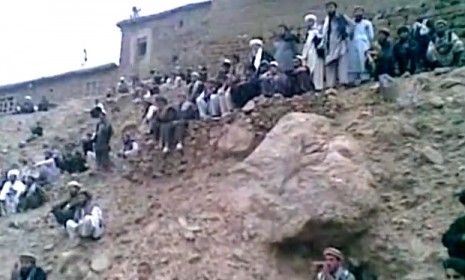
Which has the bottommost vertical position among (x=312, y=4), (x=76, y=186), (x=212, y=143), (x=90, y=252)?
(x=90, y=252)

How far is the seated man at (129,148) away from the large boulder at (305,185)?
2.17 meters

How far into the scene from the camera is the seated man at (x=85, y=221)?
39.3 feet

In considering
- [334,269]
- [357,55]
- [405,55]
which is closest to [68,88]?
[357,55]

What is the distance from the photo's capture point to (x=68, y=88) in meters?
26.1

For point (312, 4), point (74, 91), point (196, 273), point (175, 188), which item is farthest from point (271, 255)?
point (74, 91)

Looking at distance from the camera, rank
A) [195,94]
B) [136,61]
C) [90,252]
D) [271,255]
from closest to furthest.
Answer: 1. [271,255]
2. [90,252]
3. [195,94]
4. [136,61]

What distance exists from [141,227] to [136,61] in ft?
43.3

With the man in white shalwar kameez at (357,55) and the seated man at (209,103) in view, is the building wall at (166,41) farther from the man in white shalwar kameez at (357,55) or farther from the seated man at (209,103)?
the man in white shalwar kameez at (357,55)

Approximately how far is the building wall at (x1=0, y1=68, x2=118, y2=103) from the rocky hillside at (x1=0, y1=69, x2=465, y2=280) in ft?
41.5

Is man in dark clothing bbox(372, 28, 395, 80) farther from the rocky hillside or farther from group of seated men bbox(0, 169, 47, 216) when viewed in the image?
group of seated men bbox(0, 169, 47, 216)

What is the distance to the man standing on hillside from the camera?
1241 centimetres

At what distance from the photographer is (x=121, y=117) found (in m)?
17.2

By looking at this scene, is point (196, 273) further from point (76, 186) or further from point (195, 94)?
point (195, 94)

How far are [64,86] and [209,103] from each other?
13.9 meters
